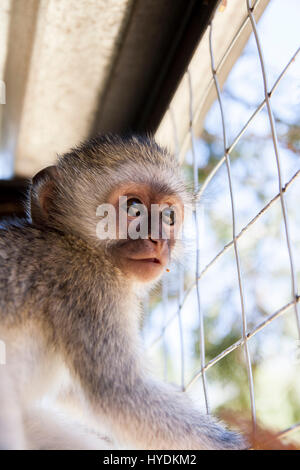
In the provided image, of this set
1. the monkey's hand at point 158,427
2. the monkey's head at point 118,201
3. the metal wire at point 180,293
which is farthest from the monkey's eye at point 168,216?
the monkey's hand at point 158,427

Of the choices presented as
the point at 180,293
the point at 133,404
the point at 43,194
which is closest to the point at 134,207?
the point at 43,194

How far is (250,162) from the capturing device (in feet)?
11.5

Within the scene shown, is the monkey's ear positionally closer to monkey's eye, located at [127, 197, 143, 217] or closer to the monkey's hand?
monkey's eye, located at [127, 197, 143, 217]

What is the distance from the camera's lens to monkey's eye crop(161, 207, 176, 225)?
211 cm

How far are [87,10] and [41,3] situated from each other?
0.20 meters

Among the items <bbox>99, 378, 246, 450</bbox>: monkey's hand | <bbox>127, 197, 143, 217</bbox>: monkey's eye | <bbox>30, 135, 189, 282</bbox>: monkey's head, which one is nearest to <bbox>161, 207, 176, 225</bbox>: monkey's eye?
<bbox>30, 135, 189, 282</bbox>: monkey's head

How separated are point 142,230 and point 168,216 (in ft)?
0.65

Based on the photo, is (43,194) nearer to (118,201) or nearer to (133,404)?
(118,201)

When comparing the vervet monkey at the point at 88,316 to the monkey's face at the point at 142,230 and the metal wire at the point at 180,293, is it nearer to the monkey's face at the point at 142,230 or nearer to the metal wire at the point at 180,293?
the monkey's face at the point at 142,230

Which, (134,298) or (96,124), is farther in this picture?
(96,124)

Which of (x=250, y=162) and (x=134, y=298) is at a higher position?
(x=250, y=162)

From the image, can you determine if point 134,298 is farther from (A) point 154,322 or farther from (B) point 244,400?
(A) point 154,322

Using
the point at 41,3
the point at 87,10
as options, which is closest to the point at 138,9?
the point at 87,10

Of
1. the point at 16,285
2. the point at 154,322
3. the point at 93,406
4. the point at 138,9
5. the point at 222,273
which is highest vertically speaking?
the point at 138,9
